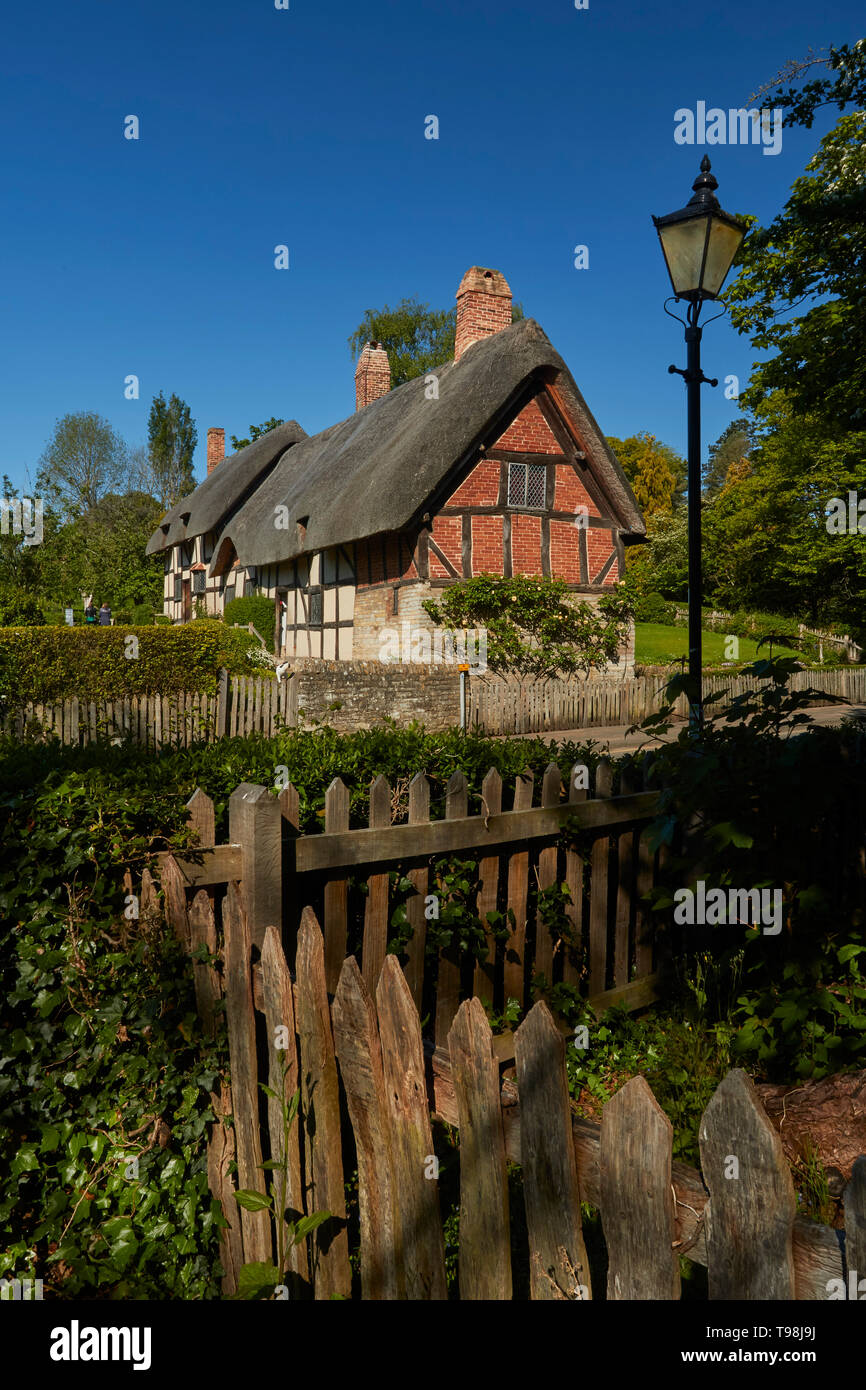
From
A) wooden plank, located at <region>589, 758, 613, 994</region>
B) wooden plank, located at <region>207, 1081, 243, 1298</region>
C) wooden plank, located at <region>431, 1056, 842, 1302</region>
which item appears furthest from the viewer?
wooden plank, located at <region>589, 758, 613, 994</region>

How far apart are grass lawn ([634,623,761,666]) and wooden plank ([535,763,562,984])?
25159 mm

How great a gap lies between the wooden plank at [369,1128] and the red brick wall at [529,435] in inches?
703

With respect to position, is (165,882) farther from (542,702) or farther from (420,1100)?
(542,702)

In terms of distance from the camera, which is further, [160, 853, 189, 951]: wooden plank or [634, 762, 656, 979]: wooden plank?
[634, 762, 656, 979]: wooden plank

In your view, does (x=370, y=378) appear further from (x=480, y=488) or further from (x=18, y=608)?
(x=18, y=608)

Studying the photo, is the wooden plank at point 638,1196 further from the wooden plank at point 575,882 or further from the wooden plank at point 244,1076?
the wooden plank at point 575,882

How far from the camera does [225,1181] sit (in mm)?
2352

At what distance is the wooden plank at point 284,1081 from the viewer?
6.72 feet

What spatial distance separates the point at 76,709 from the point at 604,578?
1257 centimetres

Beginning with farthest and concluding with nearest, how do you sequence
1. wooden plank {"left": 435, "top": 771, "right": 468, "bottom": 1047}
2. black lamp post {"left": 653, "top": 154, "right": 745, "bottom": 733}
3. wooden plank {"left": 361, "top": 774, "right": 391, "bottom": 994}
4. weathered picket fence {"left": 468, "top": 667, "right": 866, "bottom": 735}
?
weathered picket fence {"left": 468, "top": 667, "right": 866, "bottom": 735} → black lamp post {"left": 653, "top": 154, "right": 745, "bottom": 733} → wooden plank {"left": 435, "top": 771, "right": 468, "bottom": 1047} → wooden plank {"left": 361, "top": 774, "right": 391, "bottom": 994}

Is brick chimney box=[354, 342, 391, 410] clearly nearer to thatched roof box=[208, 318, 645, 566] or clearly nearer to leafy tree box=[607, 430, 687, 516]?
thatched roof box=[208, 318, 645, 566]

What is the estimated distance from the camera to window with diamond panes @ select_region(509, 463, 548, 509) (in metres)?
18.9

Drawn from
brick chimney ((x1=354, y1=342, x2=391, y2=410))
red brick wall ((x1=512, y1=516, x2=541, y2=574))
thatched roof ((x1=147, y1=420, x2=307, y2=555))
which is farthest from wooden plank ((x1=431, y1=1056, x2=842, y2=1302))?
thatched roof ((x1=147, y1=420, x2=307, y2=555))

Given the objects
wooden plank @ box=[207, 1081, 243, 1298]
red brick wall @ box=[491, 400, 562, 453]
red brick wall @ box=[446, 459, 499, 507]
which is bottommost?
wooden plank @ box=[207, 1081, 243, 1298]
